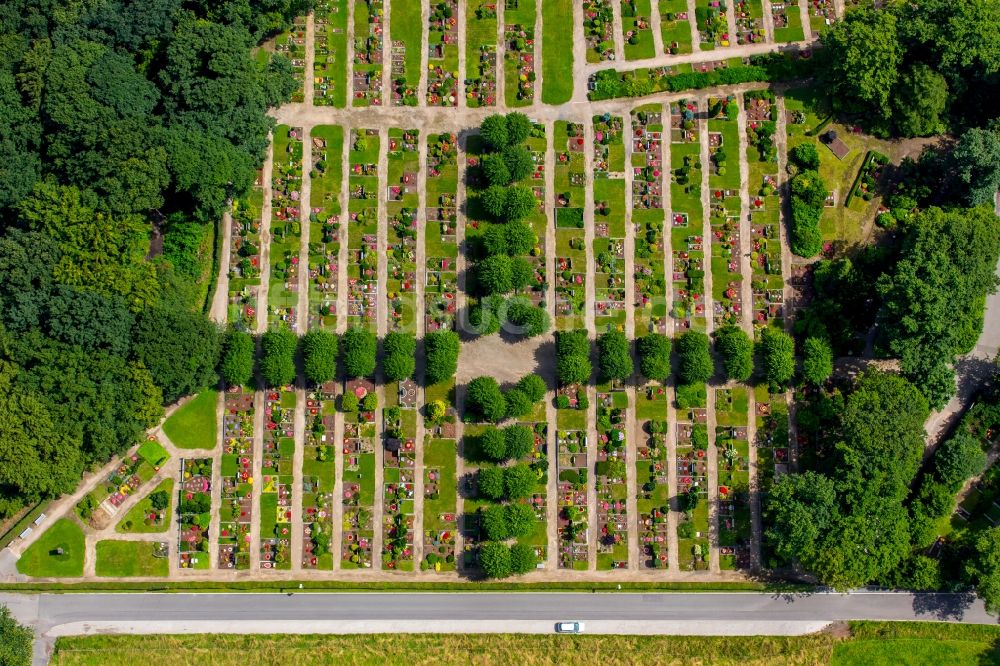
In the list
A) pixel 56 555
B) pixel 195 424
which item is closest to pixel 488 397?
pixel 195 424

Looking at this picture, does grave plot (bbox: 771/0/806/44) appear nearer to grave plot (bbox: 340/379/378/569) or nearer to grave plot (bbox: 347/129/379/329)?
grave plot (bbox: 347/129/379/329)

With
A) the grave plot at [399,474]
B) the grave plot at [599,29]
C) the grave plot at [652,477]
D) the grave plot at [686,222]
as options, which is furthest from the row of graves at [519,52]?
the grave plot at [652,477]

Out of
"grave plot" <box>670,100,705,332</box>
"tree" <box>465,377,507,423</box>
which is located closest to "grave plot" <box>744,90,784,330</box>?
"grave plot" <box>670,100,705,332</box>

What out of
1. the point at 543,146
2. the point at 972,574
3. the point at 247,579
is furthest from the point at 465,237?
the point at 972,574

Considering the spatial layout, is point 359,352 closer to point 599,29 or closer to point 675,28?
point 599,29

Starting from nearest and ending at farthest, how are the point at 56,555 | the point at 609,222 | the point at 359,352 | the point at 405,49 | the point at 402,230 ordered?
the point at 359,352 → the point at 56,555 → the point at 402,230 → the point at 609,222 → the point at 405,49

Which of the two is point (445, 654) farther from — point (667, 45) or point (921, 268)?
point (667, 45)

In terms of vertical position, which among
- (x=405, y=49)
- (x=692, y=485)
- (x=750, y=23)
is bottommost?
(x=692, y=485)
